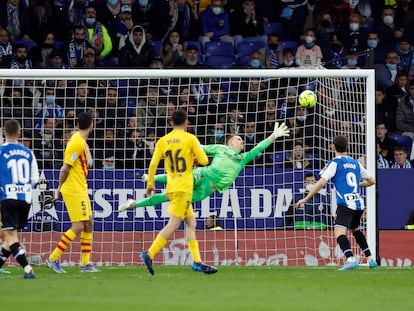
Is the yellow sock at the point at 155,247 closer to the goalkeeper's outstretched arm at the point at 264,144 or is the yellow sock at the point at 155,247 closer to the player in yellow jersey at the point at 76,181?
the player in yellow jersey at the point at 76,181

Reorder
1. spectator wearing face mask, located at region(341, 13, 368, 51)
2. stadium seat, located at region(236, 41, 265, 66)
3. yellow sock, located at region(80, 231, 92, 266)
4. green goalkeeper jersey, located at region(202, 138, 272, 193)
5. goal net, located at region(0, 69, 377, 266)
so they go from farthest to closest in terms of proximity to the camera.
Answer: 1. spectator wearing face mask, located at region(341, 13, 368, 51)
2. stadium seat, located at region(236, 41, 265, 66)
3. goal net, located at region(0, 69, 377, 266)
4. green goalkeeper jersey, located at region(202, 138, 272, 193)
5. yellow sock, located at region(80, 231, 92, 266)

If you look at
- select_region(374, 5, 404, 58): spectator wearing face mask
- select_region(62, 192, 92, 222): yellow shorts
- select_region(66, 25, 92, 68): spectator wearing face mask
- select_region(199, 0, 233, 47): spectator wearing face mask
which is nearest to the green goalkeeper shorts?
select_region(62, 192, 92, 222): yellow shorts

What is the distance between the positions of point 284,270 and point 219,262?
279 centimetres

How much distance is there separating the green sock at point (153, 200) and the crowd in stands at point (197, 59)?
160 cm

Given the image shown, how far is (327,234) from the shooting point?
18453 millimetres

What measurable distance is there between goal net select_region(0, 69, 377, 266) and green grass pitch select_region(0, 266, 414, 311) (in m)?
2.63

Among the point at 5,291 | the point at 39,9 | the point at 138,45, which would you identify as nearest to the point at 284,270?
the point at 5,291

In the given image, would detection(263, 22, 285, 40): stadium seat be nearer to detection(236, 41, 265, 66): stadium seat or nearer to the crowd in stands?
the crowd in stands

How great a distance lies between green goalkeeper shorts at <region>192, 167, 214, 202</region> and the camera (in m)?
17.0

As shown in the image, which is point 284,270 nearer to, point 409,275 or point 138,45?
point 409,275

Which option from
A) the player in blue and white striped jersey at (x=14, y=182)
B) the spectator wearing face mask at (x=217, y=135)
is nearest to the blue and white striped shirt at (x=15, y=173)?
the player in blue and white striped jersey at (x=14, y=182)

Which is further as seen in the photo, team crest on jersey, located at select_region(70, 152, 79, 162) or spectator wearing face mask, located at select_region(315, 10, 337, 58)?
spectator wearing face mask, located at select_region(315, 10, 337, 58)

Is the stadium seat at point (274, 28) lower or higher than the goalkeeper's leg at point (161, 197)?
higher

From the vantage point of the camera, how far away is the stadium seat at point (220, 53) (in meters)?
23.2
